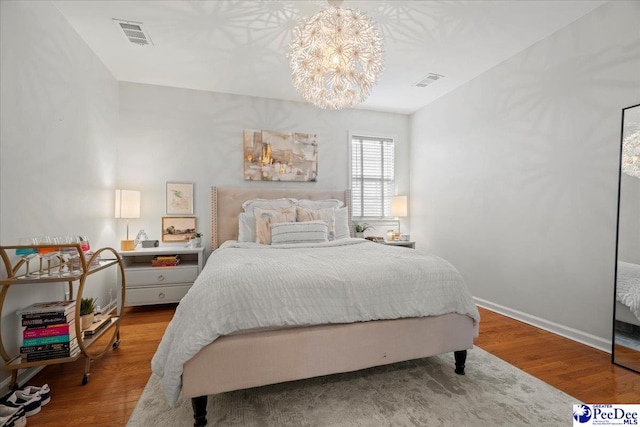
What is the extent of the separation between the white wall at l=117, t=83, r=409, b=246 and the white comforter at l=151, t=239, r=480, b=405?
7.83ft

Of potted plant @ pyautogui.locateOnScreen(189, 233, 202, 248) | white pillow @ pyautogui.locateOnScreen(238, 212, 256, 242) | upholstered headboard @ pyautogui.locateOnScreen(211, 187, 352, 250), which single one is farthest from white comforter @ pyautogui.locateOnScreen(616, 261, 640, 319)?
potted plant @ pyautogui.locateOnScreen(189, 233, 202, 248)

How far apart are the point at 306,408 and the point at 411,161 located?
13.3 feet

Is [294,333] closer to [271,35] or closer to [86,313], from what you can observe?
[86,313]

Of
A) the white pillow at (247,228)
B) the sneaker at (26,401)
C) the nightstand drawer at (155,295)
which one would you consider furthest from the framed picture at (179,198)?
the sneaker at (26,401)

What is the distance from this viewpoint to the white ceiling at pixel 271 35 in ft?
7.73

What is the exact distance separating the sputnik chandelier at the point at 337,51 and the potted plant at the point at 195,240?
2413 mm

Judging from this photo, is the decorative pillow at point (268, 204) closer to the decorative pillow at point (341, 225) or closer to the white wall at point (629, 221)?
the decorative pillow at point (341, 225)

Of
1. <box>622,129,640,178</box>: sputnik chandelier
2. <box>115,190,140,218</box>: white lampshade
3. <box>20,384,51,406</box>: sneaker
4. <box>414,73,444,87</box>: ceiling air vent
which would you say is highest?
<box>414,73,444,87</box>: ceiling air vent

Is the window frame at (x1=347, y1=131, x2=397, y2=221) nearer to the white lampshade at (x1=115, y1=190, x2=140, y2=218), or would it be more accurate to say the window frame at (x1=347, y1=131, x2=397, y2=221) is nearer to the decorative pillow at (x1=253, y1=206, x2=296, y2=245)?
the decorative pillow at (x1=253, y1=206, x2=296, y2=245)

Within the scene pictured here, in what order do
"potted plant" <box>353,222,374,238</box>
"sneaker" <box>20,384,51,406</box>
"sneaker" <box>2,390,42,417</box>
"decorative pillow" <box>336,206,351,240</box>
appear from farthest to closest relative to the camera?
"potted plant" <box>353,222,374,238</box>
"decorative pillow" <box>336,206,351,240</box>
"sneaker" <box>20,384,51,406</box>
"sneaker" <box>2,390,42,417</box>

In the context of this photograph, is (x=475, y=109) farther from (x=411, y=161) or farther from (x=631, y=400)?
(x=631, y=400)

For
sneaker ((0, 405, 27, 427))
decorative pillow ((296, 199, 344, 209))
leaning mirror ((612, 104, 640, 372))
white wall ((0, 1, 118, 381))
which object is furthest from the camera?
decorative pillow ((296, 199, 344, 209))

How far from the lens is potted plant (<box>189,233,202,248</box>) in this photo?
11.9 feet

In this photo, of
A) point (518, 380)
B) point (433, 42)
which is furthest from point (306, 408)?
point (433, 42)
